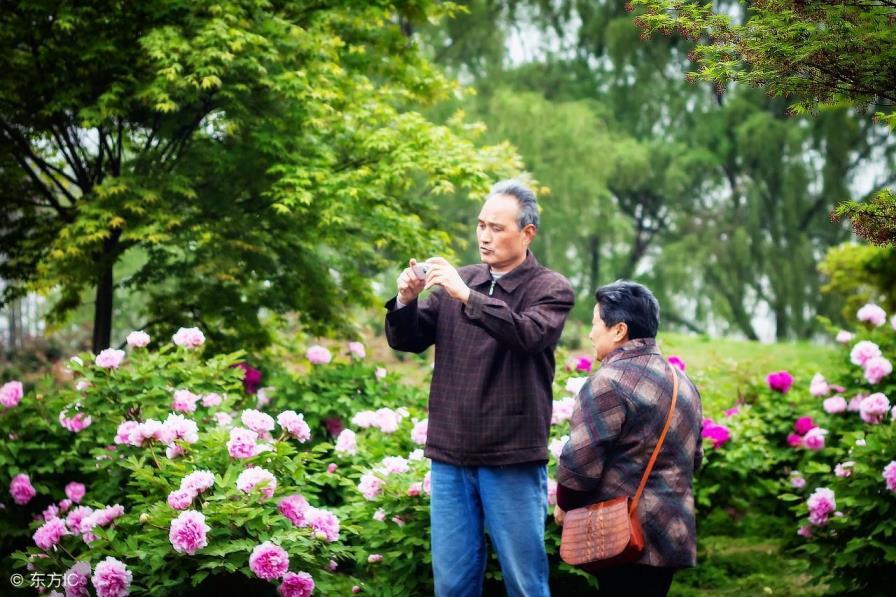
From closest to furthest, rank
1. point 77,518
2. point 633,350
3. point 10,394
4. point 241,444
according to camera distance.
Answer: point 633,350 < point 241,444 < point 77,518 < point 10,394

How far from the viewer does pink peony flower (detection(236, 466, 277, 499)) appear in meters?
3.60

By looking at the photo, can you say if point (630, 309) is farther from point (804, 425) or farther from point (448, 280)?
point (804, 425)

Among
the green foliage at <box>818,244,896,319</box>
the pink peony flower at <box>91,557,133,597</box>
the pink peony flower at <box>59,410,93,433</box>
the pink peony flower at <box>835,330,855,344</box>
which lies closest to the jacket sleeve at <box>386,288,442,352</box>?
the pink peony flower at <box>91,557,133,597</box>

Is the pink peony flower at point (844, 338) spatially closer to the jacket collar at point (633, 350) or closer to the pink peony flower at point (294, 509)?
the jacket collar at point (633, 350)

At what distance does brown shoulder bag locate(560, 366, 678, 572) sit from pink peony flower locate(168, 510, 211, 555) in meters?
1.41

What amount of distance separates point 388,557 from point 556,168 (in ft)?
48.8

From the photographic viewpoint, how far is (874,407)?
4992 millimetres

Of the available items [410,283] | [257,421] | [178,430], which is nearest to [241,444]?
[257,421]

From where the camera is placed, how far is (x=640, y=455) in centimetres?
280

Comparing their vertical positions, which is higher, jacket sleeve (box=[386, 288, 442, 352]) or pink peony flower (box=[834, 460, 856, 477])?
jacket sleeve (box=[386, 288, 442, 352])

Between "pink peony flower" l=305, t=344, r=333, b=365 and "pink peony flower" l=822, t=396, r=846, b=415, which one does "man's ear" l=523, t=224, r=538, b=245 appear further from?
"pink peony flower" l=822, t=396, r=846, b=415

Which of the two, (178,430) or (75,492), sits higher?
(178,430)

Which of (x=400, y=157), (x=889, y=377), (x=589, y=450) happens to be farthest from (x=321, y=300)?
(x=589, y=450)

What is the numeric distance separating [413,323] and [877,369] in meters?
3.50
